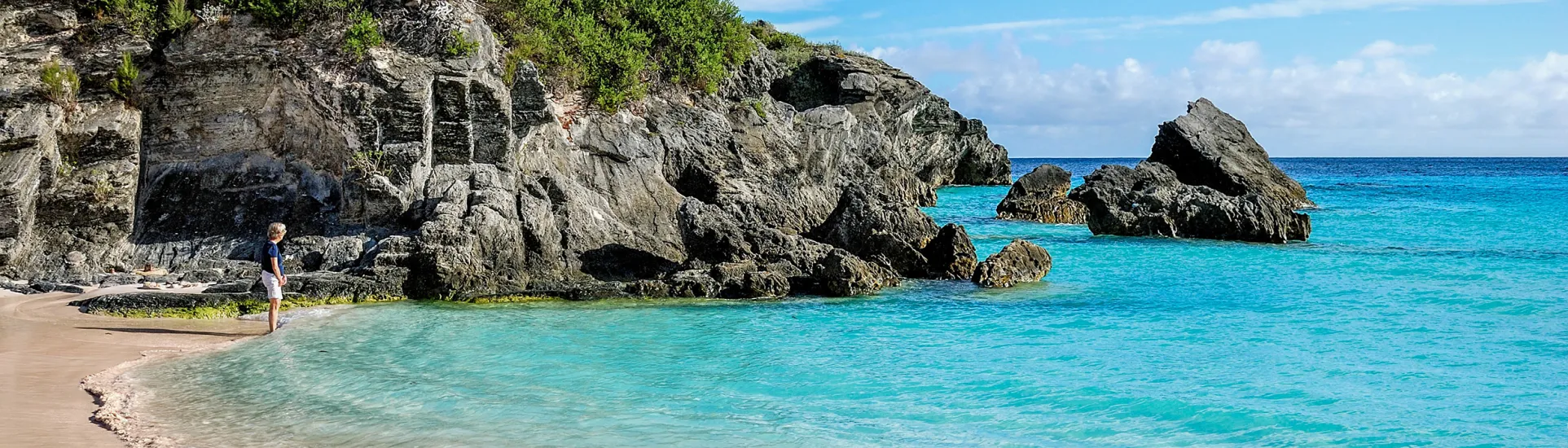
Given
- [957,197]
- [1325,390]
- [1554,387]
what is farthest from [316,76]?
[957,197]

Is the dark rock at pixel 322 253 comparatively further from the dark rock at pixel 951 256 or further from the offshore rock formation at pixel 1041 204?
the offshore rock formation at pixel 1041 204

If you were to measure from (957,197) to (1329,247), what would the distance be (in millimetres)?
26103

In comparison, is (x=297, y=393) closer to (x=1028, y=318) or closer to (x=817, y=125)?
(x=1028, y=318)

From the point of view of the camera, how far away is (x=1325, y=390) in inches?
393

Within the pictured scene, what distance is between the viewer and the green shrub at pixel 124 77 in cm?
1669

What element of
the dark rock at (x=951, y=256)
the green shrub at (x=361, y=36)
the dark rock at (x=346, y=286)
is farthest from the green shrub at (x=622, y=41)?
the dark rock at (x=951, y=256)

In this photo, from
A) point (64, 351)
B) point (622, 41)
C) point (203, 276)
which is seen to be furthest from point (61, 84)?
point (622, 41)

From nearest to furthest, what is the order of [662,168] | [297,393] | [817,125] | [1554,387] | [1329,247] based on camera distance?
[297,393] → [1554,387] → [662,168] → [1329,247] → [817,125]

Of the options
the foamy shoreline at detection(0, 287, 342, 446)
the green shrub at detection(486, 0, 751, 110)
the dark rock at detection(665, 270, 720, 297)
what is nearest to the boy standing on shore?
the foamy shoreline at detection(0, 287, 342, 446)

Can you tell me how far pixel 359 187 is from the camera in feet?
54.6

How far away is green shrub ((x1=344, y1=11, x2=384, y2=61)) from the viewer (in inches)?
672

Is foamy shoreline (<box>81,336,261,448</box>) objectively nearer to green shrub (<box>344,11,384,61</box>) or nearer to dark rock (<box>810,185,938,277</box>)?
green shrub (<box>344,11,384,61</box>)

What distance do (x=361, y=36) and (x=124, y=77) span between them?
372 cm

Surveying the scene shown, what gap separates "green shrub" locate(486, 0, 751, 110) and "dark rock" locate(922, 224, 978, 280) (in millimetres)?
7090
